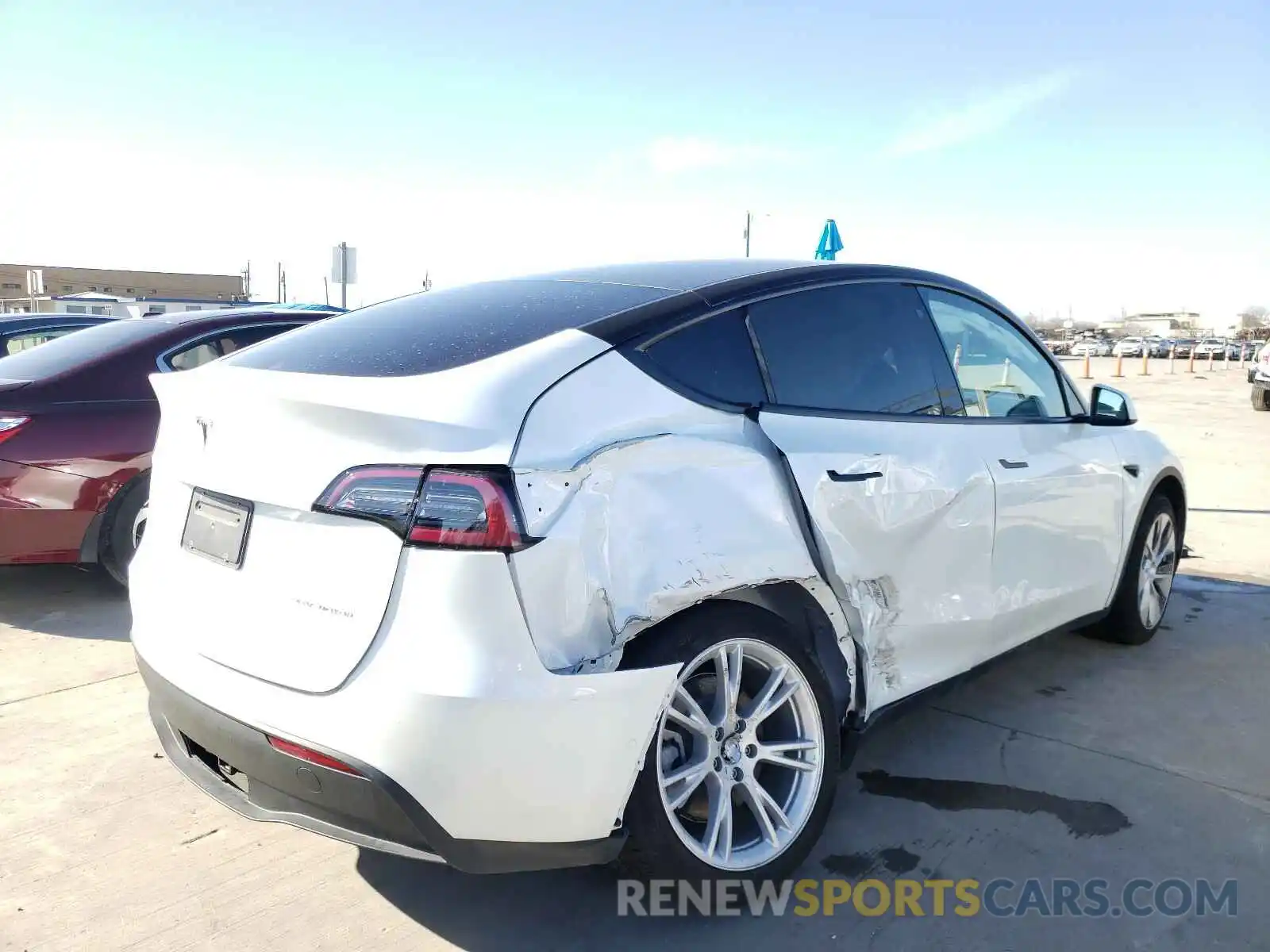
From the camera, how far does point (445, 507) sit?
198 centimetres

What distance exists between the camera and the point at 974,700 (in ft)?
13.1

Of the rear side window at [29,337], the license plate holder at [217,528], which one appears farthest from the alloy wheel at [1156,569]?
the rear side window at [29,337]

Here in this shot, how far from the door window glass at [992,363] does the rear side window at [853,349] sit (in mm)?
135

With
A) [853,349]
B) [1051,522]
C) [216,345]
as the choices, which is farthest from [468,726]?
[216,345]

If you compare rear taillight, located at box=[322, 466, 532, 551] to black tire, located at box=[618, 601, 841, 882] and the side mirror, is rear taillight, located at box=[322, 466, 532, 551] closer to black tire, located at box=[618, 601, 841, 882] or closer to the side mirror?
black tire, located at box=[618, 601, 841, 882]

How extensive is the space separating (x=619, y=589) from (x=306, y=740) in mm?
728

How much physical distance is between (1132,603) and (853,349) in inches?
93.6

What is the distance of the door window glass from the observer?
343cm

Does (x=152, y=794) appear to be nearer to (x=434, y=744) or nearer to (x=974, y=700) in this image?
(x=434, y=744)

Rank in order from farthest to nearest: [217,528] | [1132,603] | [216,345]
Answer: [216,345], [1132,603], [217,528]

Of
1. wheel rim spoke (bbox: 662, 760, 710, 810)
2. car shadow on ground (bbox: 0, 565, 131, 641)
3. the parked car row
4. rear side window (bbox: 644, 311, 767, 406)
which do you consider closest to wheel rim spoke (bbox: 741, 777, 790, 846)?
wheel rim spoke (bbox: 662, 760, 710, 810)

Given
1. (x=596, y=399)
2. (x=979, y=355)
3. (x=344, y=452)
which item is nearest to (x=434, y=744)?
(x=344, y=452)

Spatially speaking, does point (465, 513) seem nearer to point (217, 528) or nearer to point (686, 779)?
point (217, 528)

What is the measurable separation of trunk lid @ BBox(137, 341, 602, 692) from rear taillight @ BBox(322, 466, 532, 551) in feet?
0.09
